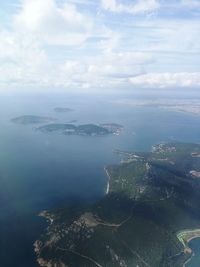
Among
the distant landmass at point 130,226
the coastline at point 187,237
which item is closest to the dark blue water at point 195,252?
the coastline at point 187,237

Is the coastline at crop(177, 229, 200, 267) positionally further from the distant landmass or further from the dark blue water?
the dark blue water

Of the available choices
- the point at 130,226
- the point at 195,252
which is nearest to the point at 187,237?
the point at 195,252

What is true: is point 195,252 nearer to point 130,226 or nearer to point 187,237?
point 187,237

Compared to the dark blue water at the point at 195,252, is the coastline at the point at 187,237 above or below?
above

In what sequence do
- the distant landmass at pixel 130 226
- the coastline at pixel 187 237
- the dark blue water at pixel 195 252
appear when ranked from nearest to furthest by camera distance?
1. the distant landmass at pixel 130 226
2. the dark blue water at pixel 195 252
3. the coastline at pixel 187 237

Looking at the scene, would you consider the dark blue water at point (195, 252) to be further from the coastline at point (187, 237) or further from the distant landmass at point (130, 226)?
the distant landmass at point (130, 226)

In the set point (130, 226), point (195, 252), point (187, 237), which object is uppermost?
point (130, 226)
